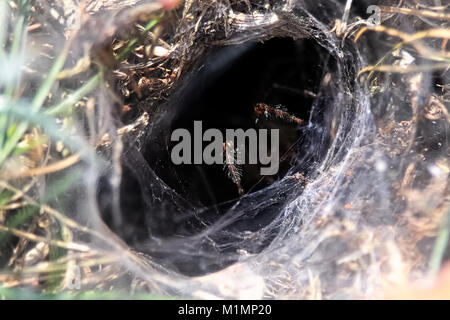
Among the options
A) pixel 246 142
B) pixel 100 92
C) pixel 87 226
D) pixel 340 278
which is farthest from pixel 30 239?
pixel 246 142

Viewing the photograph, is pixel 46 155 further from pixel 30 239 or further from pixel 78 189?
pixel 30 239

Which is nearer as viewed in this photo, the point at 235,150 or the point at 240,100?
the point at 235,150

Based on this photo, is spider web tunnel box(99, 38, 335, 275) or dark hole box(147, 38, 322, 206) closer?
spider web tunnel box(99, 38, 335, 275)

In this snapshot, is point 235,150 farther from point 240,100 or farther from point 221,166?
point 240,100

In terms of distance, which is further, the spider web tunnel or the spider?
the spider

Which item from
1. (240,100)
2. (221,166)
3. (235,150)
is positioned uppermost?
(240,100)

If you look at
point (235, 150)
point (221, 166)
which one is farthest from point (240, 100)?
point (221, 166)

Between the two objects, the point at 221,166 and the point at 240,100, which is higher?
the point at 240,100

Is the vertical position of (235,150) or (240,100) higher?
(240,100)
